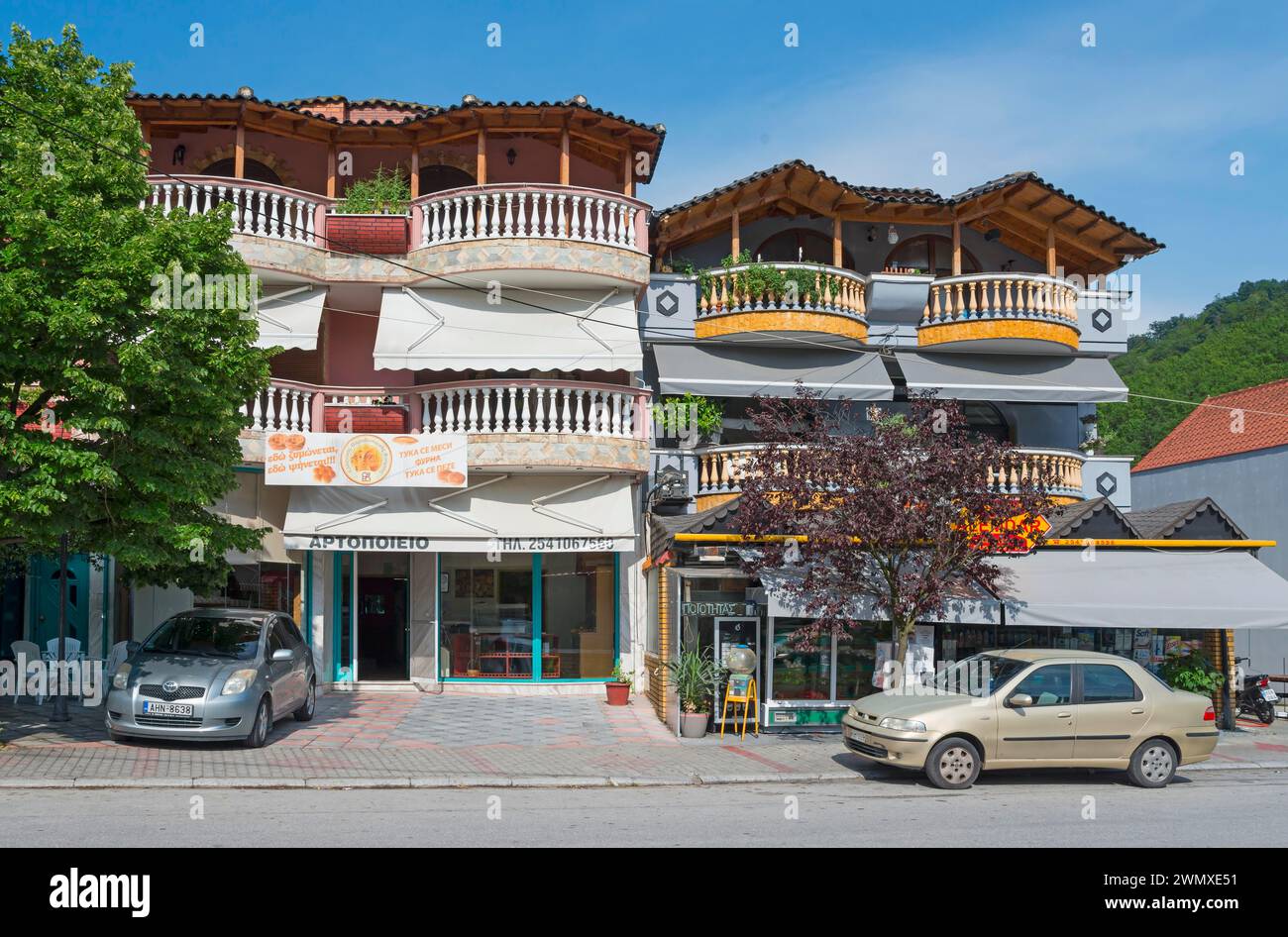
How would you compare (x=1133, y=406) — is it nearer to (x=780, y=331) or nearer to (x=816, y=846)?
(x=780, y=331)

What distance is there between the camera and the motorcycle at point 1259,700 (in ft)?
61.0

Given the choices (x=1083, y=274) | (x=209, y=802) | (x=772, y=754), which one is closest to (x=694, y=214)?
(x=1083, y=274)

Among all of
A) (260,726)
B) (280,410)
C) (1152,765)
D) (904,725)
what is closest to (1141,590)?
(1152,765)

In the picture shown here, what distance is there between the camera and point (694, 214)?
21891 mm

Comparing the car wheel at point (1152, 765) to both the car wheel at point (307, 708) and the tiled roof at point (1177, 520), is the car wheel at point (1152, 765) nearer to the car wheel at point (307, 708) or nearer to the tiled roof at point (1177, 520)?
the tiled roof at point (1177, 520)

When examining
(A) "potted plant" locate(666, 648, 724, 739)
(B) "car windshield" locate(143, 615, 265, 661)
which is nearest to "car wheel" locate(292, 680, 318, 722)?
(B) "car windshield" locate(143, 615, 265, 661)

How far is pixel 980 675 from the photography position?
44.6ft

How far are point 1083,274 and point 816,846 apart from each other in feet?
62.4

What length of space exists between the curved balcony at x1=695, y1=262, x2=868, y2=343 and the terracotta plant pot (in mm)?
7895

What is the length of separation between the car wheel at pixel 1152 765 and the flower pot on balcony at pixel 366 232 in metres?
14.6

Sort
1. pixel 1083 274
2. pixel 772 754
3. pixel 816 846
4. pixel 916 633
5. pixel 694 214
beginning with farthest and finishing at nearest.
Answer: pixel 1083 274, pixel 694 214, pixel 916 633, pixel 772 754, pixel 816 846

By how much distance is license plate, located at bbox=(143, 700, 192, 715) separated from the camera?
13461 mm

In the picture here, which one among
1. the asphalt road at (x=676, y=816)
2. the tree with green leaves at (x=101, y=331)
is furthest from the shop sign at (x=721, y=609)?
the tree with green leaves at (x=101, y=331)

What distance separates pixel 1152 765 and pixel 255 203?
16318 millimetres
